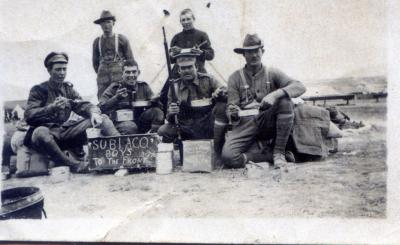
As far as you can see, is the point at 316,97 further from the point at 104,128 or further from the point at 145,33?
the point at 104,128

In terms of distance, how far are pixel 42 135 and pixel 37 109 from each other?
8.5 inches

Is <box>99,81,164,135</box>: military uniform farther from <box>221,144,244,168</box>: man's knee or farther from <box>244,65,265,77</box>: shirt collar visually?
<box>244,65,265,77</box>: shirt collar

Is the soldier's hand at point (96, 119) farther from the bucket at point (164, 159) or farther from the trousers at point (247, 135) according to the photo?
the trousers at point (247, 135)

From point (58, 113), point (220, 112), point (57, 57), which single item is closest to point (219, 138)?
point (220, 112)

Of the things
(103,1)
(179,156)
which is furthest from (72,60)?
(179,156)

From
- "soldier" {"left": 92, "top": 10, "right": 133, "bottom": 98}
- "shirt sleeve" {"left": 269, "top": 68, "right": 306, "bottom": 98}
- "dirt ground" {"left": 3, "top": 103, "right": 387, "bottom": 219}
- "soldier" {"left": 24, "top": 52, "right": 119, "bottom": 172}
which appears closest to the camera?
"dirt ground" {"left": 3, "top": 103, "right": 387, "bottom": 219}

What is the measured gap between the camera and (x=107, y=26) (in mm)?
3639

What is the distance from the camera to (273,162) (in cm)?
326

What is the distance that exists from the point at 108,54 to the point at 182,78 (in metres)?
0.65

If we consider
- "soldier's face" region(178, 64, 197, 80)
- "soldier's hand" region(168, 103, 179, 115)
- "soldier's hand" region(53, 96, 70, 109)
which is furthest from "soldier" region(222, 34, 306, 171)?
"soldier's hand" region(53, 96, 70, 109)

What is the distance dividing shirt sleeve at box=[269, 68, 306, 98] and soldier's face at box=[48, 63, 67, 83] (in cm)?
168

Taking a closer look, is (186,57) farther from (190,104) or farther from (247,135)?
(247,135)

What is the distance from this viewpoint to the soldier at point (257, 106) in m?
3.23

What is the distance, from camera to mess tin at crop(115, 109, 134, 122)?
3709mm
